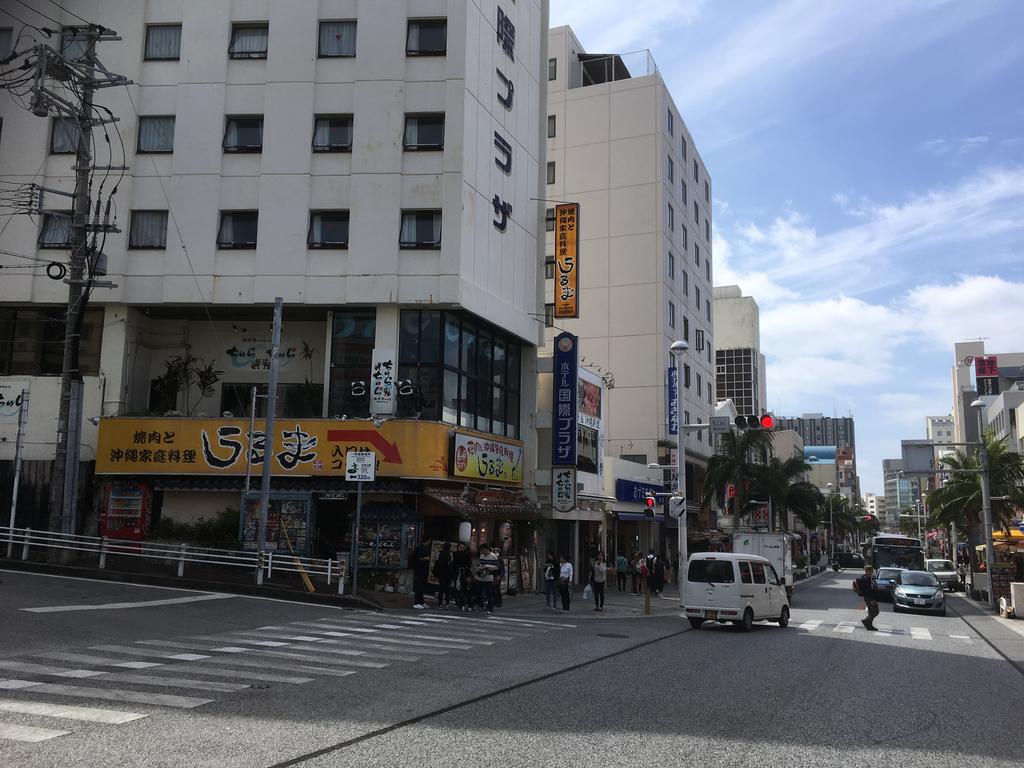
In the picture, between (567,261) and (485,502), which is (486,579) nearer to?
(485,502)

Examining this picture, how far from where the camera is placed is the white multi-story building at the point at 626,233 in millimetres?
54656

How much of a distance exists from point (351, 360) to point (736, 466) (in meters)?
29.5

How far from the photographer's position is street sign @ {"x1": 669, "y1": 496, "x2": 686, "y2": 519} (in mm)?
28641

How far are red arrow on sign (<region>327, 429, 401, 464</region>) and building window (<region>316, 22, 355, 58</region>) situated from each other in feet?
42.6

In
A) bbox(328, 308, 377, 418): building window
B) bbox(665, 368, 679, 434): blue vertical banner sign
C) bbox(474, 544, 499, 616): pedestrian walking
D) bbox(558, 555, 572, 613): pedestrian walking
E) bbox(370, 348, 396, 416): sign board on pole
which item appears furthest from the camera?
bbox(665, 368, 679, 434): blue vertical banner sign

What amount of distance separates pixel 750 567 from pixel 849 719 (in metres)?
12.5

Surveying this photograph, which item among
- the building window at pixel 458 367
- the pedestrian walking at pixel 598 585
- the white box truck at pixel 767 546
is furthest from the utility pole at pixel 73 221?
the white box truck at pixel 767 546

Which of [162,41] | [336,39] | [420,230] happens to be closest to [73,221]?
[162,41]

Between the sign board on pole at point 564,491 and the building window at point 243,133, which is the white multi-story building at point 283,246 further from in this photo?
the sign board on pole at point 564,491

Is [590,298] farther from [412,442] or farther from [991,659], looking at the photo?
[991,659]

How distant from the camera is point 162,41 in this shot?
30266mm

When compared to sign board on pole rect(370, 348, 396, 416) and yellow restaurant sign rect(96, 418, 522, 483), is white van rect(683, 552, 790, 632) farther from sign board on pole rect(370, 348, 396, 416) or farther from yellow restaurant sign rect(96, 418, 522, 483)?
sign board on pole rect(370, 348, 396, 416)

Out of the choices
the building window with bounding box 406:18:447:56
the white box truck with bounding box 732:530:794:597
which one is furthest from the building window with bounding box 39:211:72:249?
the white box truck with bounding box 732:530:794:597

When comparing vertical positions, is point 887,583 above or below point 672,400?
below
